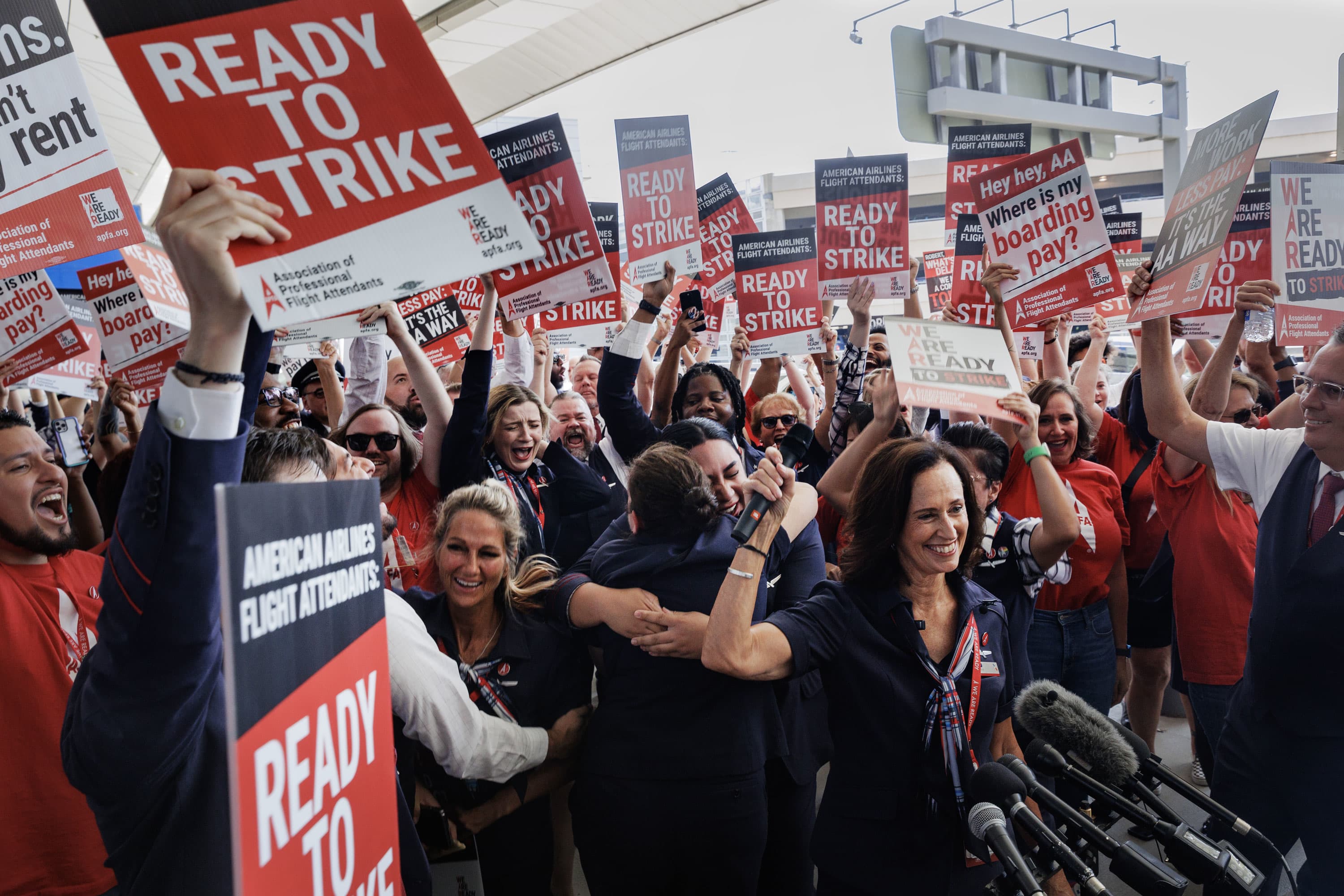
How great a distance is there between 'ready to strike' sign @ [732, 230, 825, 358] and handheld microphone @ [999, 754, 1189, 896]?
4.54 metres

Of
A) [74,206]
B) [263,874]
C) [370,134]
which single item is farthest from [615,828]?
[74,206]

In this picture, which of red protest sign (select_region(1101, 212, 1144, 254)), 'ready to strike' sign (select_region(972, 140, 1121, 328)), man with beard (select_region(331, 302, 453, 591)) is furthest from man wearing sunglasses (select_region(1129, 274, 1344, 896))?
red protest sign (select_region(1101, 212, 1144, 254))

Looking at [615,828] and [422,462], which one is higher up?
[422,462]

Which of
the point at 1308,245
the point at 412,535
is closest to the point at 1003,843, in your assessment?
the point at 412,535

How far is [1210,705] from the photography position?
3949 mm

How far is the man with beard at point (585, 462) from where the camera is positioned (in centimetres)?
438

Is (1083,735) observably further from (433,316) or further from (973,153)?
(973,153)

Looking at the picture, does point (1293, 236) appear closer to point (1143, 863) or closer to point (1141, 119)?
point (1143, 863)

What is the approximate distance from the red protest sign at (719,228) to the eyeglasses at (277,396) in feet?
10.1

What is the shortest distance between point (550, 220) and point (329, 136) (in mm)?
2950

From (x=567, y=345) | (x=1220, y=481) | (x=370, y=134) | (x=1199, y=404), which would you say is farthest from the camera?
(x=567, y=345)

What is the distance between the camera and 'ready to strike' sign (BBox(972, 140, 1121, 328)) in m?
4.57

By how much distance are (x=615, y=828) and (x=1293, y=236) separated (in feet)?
12.7

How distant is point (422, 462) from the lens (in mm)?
4168
